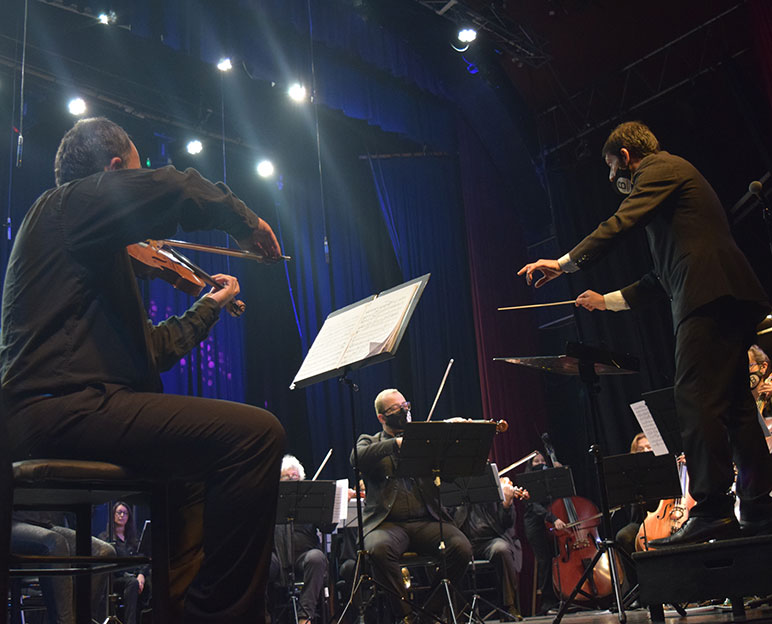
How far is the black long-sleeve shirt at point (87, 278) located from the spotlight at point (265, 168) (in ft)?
21.6

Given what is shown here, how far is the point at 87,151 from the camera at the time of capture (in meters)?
2.02

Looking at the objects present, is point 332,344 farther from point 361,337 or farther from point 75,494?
point 75,494

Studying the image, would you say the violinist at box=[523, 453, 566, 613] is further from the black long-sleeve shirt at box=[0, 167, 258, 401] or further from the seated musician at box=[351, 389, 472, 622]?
the black long-sleeve shirt at box=[0, 167, 258, 401]

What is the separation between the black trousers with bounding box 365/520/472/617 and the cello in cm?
205

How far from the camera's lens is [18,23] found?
6.11 m

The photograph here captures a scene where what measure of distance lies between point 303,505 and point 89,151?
3.84 metres

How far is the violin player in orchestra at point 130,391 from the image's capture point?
1694 mm

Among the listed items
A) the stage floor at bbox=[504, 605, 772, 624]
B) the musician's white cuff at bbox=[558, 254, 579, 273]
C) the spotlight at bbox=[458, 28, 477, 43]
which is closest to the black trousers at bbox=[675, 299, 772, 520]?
the stage floor at bbox=[504, 605, 772, 624]

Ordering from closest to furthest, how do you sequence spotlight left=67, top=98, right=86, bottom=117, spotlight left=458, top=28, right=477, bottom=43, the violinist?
spotlight left=67, top=98, right=86, bottom=117 < the violinist < spotlight left=458, top=28, right=477, bottom=43

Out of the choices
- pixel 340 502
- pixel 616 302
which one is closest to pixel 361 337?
pixel 616 302

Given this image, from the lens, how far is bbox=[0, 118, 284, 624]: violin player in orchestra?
5.56 ft

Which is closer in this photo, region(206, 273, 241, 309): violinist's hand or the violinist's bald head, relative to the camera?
the violinist's bald head

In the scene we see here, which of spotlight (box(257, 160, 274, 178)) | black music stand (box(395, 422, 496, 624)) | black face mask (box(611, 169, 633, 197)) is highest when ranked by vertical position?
spotlight (box(257, 160, 274, 178))

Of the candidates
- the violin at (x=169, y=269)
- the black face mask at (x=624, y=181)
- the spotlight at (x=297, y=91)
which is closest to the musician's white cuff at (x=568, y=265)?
the black face mask at (x=624, y=181)
